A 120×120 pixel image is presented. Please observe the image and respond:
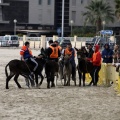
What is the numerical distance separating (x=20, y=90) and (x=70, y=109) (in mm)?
4801

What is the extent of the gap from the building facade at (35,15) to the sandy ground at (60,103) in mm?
90561

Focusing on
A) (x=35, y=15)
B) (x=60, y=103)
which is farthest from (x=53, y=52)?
(x=35, y=15)

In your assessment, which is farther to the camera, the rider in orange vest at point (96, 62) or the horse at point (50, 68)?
the rider in orange vest at point (96, 62)

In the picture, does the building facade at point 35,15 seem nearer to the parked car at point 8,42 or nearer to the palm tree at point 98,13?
the palm tree at point 98,13

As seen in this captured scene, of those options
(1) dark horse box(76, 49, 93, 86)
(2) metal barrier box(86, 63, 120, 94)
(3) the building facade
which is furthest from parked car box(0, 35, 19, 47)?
(1) dark horse box(76, 49, 93, 86)

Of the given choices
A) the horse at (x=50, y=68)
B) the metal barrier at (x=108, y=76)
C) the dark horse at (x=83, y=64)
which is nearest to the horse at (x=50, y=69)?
the horse at (x=50, y=68)

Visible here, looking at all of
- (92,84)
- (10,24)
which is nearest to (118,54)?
(92,84)

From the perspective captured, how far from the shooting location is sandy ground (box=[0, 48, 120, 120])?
11.4 m

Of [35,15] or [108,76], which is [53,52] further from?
[35,15]

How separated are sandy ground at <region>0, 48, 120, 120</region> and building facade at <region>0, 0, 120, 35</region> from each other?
9056cm

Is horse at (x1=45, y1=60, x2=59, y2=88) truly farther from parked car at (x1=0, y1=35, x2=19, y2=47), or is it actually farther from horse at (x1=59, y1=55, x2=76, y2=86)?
parked car at (x1=0, y1=35, x2=19, y2=47)

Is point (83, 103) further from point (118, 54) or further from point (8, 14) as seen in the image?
point (8, 14)

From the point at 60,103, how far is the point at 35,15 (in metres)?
96.8

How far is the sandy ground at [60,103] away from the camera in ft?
37.5
